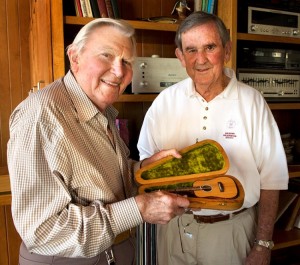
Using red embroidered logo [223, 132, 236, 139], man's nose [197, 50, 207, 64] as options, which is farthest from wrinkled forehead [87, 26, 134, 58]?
red embroidered logo [223, 132, 236, 139]

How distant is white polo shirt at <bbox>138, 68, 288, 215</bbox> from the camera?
119 centimetres

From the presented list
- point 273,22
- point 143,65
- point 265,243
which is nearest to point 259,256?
point 265,243

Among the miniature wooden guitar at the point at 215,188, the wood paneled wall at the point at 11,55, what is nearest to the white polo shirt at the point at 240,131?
the miniature wooden guitar at the point at 215,188

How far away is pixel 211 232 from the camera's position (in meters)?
1.21

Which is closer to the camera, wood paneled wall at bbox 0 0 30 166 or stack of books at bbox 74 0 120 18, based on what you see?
stack of books at bbox 74 0 120 18

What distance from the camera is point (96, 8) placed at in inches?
58.1

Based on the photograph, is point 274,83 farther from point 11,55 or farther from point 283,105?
point 11,55

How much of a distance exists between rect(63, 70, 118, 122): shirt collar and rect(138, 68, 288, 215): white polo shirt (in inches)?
18.9

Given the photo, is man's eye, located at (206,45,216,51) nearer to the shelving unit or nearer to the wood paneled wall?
the shelving unit

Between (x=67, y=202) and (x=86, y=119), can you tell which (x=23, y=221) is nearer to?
(x=67, y=202)

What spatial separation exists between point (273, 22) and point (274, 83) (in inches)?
13.3

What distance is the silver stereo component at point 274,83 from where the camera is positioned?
171 cm

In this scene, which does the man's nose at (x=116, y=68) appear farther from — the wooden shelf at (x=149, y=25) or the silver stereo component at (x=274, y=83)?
the silver stereo component at (x=274, y=83)

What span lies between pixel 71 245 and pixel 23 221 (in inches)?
5.0
